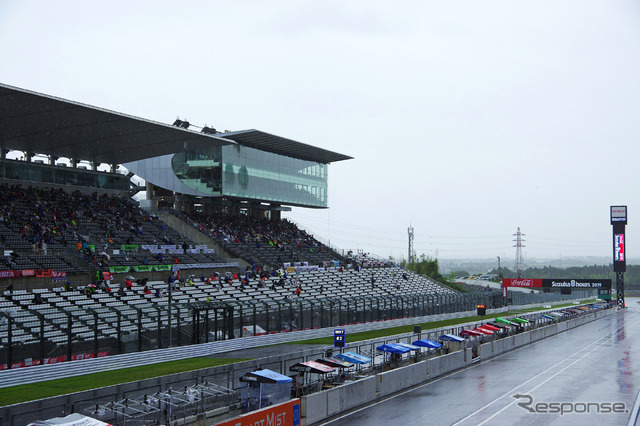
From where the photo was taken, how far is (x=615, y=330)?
5888 centimetres

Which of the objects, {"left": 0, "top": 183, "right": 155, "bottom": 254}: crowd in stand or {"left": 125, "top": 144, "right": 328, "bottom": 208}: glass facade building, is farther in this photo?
{"left": 125, "top": 144, "right": 328, "bottom": 208}: glass facade building

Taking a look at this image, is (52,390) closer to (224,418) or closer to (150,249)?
(224,418)

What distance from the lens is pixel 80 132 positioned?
47.1m

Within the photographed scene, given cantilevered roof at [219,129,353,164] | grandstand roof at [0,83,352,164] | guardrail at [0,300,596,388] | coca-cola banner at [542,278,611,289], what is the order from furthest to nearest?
coca-cola banner at [542,278,611,289] < cantilevered roof at [219,129,353,164] < grandstand roof at [0,83,352,164] < guardrail at [0,300,596,388]

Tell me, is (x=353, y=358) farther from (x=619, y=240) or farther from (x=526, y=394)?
(x=619, y=240)

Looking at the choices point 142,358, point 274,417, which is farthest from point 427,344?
point 274,417

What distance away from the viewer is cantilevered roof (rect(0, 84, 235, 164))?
39.6 metres

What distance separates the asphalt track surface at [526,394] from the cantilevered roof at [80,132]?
89.8 ft

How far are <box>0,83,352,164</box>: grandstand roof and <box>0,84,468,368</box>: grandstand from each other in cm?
14

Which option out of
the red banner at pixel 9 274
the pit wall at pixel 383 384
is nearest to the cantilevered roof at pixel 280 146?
the red banner at pixel 9 274

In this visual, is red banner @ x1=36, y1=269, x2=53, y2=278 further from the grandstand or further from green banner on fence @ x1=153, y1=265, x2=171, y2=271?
green banner on fence @ x1=153, y1=265, x2=171, y2=271

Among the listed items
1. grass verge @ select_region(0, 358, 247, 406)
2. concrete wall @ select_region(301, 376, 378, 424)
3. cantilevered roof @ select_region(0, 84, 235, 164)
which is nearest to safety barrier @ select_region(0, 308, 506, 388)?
grass verge @ select_region(0, 358, 247, 406)

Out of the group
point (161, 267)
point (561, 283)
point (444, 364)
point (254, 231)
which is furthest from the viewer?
point (561, 283)

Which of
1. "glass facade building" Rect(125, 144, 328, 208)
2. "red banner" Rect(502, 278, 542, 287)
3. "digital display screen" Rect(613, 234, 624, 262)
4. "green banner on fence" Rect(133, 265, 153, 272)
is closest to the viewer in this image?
"green banner on fence" Rect(133, 265, 153, 272)
